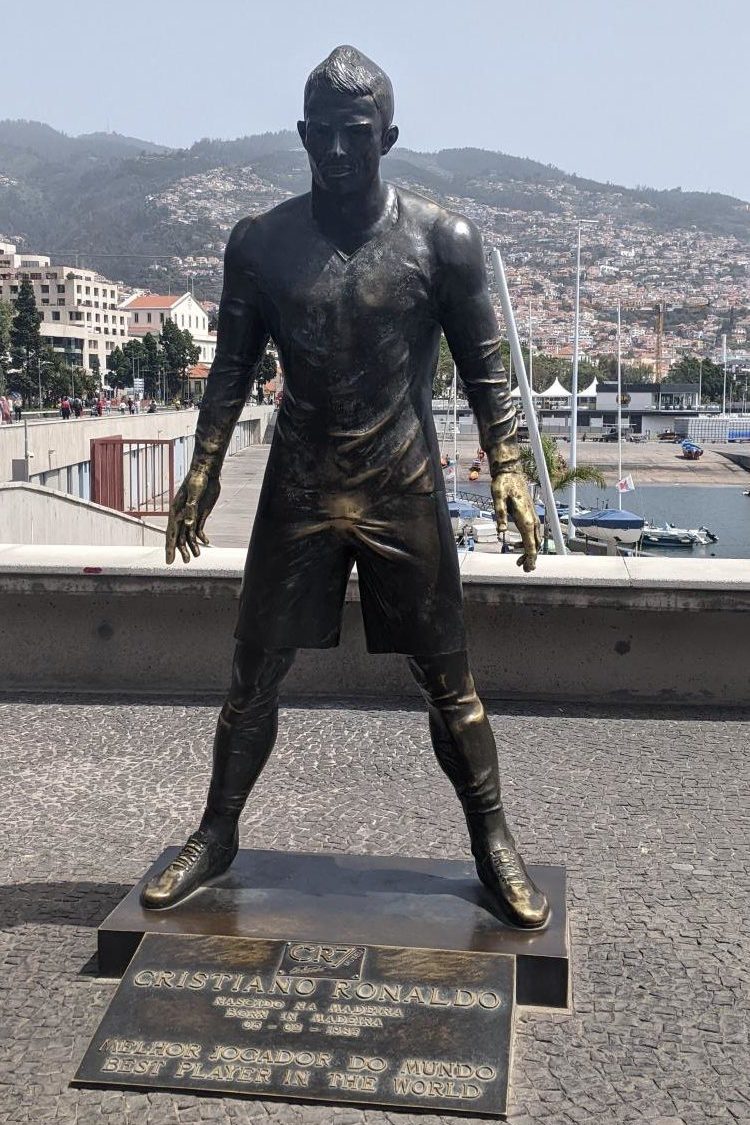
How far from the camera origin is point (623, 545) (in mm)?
48656

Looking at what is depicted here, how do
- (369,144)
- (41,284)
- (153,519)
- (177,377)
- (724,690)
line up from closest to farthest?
(369,144) → (724,690) → (153,519) → (177,377) → (41,284)

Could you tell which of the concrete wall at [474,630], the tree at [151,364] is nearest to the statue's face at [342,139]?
the concrete wall at [474,630]

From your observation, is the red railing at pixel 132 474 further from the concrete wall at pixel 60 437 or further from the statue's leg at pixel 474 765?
the statue's leg at pixel 474 765

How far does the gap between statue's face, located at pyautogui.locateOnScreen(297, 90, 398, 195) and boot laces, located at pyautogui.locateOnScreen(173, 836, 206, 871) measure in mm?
2237

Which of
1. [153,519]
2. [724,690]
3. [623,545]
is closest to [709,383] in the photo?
[623,545]

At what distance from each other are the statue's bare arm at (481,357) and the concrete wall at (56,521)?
11331 millimetres

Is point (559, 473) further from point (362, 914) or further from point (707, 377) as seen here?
point (707, 377)

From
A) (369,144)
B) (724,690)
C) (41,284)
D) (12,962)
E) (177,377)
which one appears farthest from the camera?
(41,284)

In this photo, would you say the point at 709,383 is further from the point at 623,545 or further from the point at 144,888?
the point at 144,888

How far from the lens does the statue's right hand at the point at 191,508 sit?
4.41 meters

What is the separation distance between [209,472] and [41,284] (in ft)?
530

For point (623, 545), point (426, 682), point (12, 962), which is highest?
point (426, 682)

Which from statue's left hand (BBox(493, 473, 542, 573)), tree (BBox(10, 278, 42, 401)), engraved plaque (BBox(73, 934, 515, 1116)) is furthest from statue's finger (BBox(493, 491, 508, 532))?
tree (BBox(10, 278, 42, 401))

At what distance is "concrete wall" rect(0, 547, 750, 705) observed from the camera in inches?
291
